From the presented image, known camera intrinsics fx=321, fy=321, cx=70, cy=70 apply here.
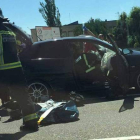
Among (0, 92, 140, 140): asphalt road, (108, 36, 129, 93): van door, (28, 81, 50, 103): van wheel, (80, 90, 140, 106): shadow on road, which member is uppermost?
(108, 36, 129, 93): van door

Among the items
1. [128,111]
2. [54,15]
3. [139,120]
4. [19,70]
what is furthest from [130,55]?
[54,15]

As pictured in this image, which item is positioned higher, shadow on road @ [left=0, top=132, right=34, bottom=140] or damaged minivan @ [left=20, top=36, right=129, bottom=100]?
damaged minivan @ [left=20, top=36, right=129, bottom=100]

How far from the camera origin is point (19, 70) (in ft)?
15.3

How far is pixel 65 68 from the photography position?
7.62 m

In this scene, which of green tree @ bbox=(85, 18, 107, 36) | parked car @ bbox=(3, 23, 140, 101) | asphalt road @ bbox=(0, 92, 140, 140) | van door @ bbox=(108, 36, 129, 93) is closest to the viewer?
asphalt road @ bbox=(0, 92, 140, 140)

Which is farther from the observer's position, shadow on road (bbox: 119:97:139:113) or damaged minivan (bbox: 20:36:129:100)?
damaged minivan (bbox: 20:36:129:100)

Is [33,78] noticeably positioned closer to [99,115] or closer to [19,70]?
[99,115]

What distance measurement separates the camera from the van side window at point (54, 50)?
773 centimetres

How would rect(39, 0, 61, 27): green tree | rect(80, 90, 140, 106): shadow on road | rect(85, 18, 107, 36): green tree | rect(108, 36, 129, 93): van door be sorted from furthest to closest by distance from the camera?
rect(85, 18, 107, 36): green tree
rect(39, 0, 61, 27): green tree
rect(108, 36, 129, 93): van door
rect(80, 90, 140, 106): shadow on road

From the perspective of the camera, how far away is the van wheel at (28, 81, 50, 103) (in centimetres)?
746

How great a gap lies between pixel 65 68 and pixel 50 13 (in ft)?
134

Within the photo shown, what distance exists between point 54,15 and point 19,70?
44.2 metres

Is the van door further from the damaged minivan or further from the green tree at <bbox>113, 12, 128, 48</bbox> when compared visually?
the green tree at <bbox>113, 12, 128, 48</bbox>

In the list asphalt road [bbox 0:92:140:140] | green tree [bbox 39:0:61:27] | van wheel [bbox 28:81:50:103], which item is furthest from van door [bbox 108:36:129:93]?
green tree [bbox 39:0:61:27]
